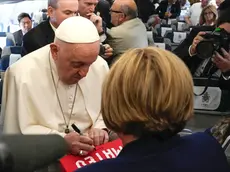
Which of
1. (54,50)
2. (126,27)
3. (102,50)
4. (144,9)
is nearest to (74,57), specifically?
(54,50)

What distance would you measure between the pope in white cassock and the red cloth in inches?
→ 2.5

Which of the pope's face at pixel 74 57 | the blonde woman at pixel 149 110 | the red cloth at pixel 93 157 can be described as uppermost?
the blonde woman at pixel 149 110

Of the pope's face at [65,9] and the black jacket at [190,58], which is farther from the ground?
the pope's face at [65,9]

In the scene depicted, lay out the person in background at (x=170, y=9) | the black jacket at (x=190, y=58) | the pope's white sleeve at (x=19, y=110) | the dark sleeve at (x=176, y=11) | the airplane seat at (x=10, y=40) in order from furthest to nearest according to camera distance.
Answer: the dark sleeve at (x=176, y=11), the person in background at (x=170, y=9), the airplane seat at (x=10, y=40), the black jacket at (x=190, y=58), the pope's white sleeve at (x=19, y=110)

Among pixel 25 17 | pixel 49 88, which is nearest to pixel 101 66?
pixel 49 88

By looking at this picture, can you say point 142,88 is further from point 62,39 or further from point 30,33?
point 30,33

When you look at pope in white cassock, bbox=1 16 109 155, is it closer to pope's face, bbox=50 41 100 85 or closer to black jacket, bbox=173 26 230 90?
pope's face, bbox=50 41 100 85

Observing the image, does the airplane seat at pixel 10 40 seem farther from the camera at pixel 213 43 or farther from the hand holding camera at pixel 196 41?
the camera at pixel 213 43

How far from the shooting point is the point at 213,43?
2.65 m

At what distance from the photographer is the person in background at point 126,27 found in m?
3.69

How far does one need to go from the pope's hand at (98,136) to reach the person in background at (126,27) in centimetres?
177

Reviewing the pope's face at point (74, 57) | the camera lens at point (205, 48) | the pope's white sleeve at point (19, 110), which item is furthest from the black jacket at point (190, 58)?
the pope's white sleeve at point (19, 110)

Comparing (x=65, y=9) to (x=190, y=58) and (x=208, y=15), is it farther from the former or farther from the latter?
(x=208, y=15)

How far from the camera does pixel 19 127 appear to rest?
206cm
